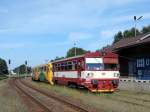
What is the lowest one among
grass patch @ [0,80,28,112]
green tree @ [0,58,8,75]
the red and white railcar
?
grass patch @ [0,80,28,112]

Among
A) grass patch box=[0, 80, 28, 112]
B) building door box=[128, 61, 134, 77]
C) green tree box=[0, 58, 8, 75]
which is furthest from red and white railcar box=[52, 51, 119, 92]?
green tree box=[0, 58, 8, 75]

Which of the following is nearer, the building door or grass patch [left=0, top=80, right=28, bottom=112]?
grass patch [left=0, top=80, right=28, bottom=112]

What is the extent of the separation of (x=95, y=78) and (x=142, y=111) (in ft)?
38.6

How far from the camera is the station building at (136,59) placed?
1526 inches

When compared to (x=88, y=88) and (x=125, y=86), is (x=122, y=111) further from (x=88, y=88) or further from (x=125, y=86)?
(x=125, y=86)

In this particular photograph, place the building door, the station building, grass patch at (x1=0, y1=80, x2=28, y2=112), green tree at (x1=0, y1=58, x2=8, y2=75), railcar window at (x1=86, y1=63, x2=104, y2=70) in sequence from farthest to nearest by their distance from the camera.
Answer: green tree at (x1=0, y1=58, x2=8, y2=75)
the building door
the station building
railcar window at (x1=86, y1=63, x2=104, y2=70)
grass patch at (x1=0, y1=80, x2=28, y2=112)

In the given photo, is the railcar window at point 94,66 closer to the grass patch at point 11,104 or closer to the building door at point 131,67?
the grass patch at point 11,104

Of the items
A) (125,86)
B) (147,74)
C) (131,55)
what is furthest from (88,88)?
(131,55)

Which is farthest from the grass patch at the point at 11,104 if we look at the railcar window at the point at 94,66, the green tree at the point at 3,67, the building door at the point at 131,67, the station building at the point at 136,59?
the green tree at the point at 3,67

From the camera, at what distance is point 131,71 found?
145 ft

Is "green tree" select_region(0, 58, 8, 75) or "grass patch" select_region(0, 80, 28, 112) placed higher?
"green tree" select_region(0, 58, 8, 75)

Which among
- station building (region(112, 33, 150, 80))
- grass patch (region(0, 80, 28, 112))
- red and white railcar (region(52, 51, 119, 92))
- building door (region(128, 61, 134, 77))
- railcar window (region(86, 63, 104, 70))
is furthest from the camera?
building door (region(128, 61, 134, 77))

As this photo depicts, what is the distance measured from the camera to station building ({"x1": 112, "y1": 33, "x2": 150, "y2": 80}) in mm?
38750

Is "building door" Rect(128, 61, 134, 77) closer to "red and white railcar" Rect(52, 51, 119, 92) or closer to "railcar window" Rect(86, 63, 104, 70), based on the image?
"red and white railcar" Rect(52, 51, 119, 92)
